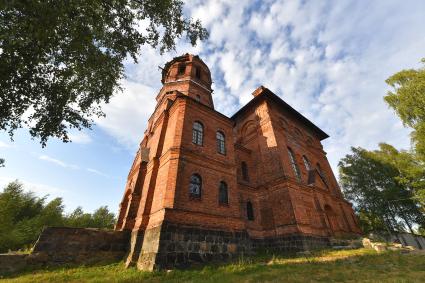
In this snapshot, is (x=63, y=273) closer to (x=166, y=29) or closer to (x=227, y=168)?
(x=227, y=168)

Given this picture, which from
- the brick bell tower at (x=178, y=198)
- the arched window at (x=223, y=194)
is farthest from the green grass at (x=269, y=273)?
the arched window at (x=223, y=194)

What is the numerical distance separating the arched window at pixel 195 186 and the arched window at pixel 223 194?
4.67 feet

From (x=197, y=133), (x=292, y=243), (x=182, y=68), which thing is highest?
(x=182, y=68)

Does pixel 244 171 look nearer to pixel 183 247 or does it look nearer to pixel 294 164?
pixel 294 164

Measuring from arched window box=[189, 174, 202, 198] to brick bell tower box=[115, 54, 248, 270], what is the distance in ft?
0.40

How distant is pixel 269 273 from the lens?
767cm

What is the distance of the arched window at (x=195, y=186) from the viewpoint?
1083cm

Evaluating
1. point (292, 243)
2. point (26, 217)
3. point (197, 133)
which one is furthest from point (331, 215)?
point (26, 217)

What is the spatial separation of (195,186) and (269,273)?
5.21 metres

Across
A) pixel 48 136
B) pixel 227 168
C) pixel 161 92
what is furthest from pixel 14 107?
pixel 161 92

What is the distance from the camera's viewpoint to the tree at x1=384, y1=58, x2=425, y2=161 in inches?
603

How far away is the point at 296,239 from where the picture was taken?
1240cm

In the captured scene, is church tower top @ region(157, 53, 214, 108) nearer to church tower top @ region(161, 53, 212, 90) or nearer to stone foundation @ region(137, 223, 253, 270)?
church tower top @ region(161, 53, 212, 90)

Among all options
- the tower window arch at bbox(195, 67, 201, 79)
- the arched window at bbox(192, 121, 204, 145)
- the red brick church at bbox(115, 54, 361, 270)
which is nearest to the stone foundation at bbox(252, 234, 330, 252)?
the red brick church at bbox(115, 54, 361, 270)
